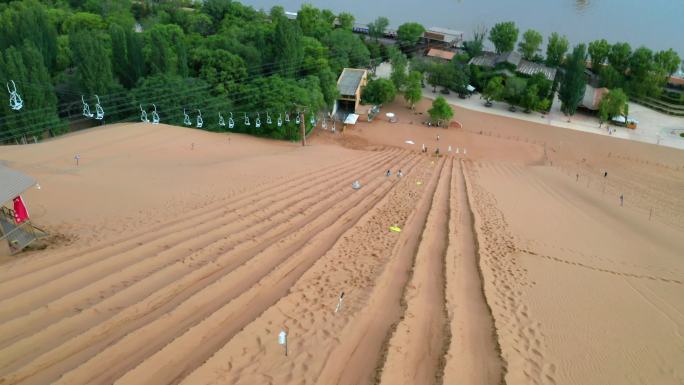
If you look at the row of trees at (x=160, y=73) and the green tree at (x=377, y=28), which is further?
the green tree at (x=377, y=28)

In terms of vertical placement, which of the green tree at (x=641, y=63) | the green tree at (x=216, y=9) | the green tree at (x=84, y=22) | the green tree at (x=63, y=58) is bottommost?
the green tree at (x=641, y=63)

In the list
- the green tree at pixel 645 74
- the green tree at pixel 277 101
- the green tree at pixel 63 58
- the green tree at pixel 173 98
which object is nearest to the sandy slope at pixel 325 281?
the green tree at pixel 173 98

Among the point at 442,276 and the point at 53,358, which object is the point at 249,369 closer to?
the point at 53,358

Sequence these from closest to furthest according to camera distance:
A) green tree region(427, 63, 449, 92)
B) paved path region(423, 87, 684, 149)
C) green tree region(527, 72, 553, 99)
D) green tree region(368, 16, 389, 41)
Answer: paved path region(423, 87, 684, 149)
green tree region(527, 72, 553, 99)
green tree region(427, 63, 449, 92)
green tree region(368, 16, 389, 41)

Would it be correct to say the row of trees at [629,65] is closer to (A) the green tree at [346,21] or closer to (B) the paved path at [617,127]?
(B) the paved path at [617,127]

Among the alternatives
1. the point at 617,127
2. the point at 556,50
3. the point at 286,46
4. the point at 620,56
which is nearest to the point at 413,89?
the point at 286,46

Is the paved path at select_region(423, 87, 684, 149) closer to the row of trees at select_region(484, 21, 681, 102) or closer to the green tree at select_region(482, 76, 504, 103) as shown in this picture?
the green tree at select_region(482, 76, 504, 103)

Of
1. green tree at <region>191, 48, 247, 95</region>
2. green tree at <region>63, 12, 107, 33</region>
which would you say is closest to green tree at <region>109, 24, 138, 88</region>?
green tree at <region>191, 48, 247, 95</region>
